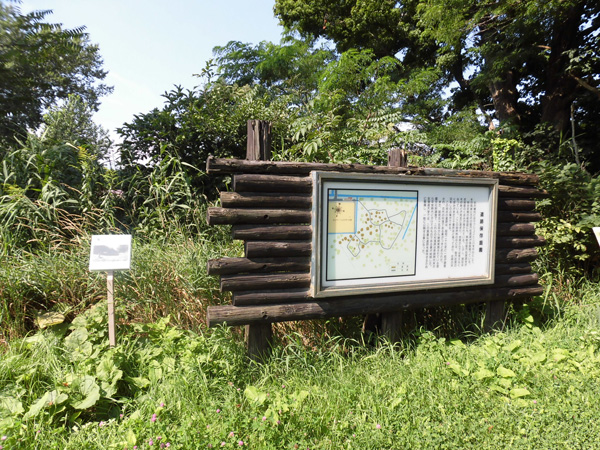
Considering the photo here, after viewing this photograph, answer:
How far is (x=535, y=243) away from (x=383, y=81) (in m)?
6.15

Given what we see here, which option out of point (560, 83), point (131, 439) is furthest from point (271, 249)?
point (560, 83)

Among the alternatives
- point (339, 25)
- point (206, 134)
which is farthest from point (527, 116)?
point (206, 134)

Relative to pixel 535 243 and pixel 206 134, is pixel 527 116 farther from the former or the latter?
pixel 206 134

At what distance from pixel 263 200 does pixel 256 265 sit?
501 mm

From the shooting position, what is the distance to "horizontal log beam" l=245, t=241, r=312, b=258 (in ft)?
9.69

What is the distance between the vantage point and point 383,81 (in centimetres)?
906

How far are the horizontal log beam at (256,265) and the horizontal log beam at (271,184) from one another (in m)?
0.54

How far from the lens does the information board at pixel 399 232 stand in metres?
3.06

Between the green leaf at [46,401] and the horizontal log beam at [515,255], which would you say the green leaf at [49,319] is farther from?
the horizontal log beam at [515,255]

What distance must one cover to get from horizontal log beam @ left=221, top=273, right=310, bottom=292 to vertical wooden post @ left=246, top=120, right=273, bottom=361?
32cm

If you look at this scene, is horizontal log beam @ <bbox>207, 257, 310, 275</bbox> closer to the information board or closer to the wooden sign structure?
the wooden sign structure

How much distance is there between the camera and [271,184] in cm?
301

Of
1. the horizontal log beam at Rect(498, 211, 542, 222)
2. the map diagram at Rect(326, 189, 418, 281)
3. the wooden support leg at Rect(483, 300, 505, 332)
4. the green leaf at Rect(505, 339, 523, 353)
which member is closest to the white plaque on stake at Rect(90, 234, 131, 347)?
the map diagram at Rect(326, 189, 418, 281)

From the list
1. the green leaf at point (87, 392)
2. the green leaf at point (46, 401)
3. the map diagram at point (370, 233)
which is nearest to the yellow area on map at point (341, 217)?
the map diagram at point (370, 233)
